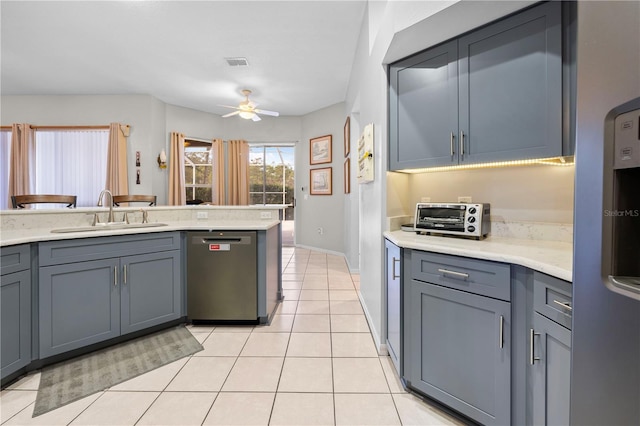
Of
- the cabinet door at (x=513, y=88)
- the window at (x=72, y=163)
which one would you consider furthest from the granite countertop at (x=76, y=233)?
the window at (x=72, y=163)

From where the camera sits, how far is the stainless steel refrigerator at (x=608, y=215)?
62 cm

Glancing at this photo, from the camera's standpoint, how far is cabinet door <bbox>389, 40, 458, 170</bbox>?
1726mm

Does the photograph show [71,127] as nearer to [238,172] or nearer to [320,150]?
[238,172]

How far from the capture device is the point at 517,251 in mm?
1322

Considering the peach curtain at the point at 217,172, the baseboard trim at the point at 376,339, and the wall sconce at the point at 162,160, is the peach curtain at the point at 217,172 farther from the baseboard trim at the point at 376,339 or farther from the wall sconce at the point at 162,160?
the baseboard trim at the point at 376,339

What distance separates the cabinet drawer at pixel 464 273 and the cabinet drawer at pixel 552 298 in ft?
0.37

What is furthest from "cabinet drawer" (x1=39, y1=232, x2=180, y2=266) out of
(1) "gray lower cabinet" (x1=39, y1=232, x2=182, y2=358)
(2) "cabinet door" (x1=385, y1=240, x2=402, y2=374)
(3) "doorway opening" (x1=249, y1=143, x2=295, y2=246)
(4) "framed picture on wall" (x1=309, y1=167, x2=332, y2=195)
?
(3) "doorway opening" (x1=249, y1=143, x2=295, y2=246)

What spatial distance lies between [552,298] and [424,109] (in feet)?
4.20

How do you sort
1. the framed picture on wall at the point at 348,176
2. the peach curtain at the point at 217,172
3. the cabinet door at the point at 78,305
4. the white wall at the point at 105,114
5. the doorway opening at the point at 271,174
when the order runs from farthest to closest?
the doorway opening at the point at 271,174, the peach curtain at the point at 217,172, the white wall at the point at 105,114, the framed picture on wall at the point at 348,176, the cabinet door at the point at 78,305

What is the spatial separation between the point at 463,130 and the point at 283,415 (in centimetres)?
188

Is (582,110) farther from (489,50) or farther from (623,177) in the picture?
(489,50)

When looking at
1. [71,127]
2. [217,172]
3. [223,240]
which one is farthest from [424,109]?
[71,127]

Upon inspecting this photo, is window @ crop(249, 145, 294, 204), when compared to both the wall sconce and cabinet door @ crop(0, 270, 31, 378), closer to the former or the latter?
the wall sconce

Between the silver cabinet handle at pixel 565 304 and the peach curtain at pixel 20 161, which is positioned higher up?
the peach curtain at pixel 20 161
